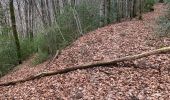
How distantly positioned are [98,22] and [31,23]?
15441 mm

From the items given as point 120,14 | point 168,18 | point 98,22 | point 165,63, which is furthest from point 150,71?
point 120,14

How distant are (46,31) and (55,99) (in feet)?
25.3

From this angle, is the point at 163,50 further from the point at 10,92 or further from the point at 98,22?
the point at 98,22

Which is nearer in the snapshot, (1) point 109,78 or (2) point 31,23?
(1) point 109,78

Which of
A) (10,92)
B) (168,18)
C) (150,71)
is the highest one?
(168,18)

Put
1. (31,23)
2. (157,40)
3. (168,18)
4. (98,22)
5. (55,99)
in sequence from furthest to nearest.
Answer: (31,23) < (98,22) < (168,18) < (157,40) < (55,99)

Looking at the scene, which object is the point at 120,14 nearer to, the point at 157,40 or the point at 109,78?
the point at 157,40

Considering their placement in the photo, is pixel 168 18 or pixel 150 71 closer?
pixel 150 71

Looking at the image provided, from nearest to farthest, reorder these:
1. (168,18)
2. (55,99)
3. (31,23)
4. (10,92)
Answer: (55,99)
(10,92)
(168,18)
(31,23)

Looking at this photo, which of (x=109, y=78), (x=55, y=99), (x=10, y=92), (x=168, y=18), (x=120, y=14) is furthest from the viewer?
(x=120, y=14)

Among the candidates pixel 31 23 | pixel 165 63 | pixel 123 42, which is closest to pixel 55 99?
pixel 165 63

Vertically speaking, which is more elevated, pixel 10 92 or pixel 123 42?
pixel 123 42

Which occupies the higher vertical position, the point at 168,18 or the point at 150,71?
the point at 168,18

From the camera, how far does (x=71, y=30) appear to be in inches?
649
